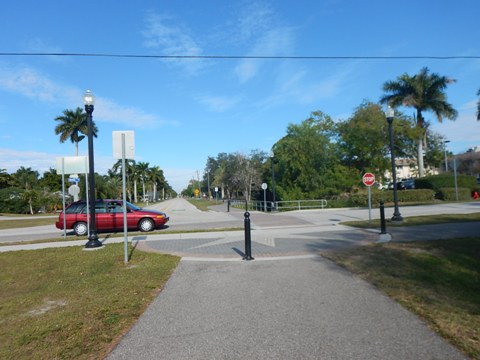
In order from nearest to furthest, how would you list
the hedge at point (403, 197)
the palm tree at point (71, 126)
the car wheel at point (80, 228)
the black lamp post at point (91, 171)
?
1. the black lamp post at point (91, 171)
2. the car wheel at point (80, 228)
3. the hedge at point (403, 197)
4. the palm tree at point (71, 126)

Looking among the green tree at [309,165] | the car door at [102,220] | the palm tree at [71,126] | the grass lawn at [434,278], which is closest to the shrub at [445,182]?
the green tree at [309,165]

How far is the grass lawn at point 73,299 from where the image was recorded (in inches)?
161

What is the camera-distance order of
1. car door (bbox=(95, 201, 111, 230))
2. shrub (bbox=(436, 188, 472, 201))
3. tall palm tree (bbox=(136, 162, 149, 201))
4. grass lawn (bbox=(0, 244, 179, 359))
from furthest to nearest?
Answer: tall palm tree (bbox=(136, 162, 149, 201)), shrub (bbox=(436, 188, 472, 201)), car door (bbox=(95, 201, 111, 230)), grass lawn (bbox=(0, 244, 179, 359))

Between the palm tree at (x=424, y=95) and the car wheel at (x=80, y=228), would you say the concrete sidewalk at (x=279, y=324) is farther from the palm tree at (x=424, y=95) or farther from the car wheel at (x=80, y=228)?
the palm tree at (x=424, y=95)

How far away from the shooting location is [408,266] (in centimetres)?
738

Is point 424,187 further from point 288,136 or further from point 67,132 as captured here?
point 67,132

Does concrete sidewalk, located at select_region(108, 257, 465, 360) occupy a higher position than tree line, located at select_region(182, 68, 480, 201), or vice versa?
tree line, located at select_region(182, 68, 480, 201)

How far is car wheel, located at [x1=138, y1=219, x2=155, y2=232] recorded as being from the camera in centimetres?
1725

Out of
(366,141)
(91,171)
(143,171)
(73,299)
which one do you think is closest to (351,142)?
(366,141)

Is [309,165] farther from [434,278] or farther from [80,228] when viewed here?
[434,278]

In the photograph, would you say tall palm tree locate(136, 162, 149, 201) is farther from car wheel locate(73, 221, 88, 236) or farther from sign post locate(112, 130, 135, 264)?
sign post locate(112, 130, 135, 264)

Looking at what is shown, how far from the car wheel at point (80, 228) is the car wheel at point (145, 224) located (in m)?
2.50

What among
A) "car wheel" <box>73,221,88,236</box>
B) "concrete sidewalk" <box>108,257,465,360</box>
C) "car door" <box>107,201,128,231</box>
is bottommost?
"concrete sidewalk" <box>108,257,465,360</box>

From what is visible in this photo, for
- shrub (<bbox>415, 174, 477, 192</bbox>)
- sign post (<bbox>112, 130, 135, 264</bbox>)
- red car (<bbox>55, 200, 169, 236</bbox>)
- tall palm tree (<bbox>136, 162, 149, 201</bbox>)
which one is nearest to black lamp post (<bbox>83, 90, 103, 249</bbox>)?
sign post (<bbox>112, 130, 135, 264</bbox>)
